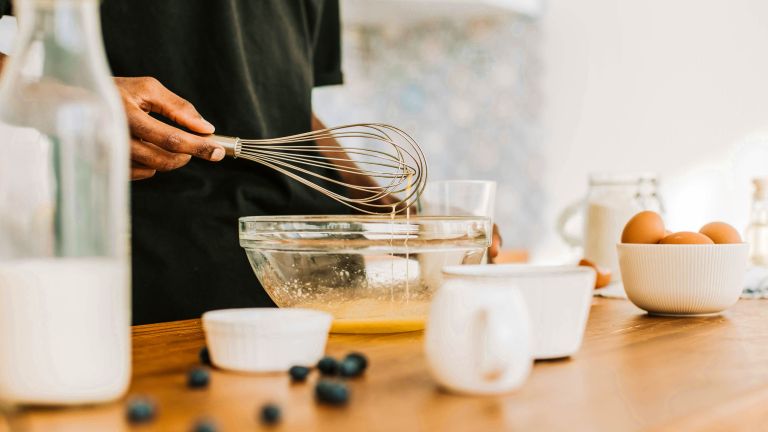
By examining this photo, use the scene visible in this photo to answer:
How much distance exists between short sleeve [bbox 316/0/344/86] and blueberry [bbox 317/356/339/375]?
1.16 m

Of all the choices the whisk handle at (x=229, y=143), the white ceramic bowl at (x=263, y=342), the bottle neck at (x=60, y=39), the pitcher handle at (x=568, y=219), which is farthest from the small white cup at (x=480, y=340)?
the pitcher handle at (x=568, y=219)

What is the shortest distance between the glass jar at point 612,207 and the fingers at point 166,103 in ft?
2.66

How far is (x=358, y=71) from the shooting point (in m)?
4.18

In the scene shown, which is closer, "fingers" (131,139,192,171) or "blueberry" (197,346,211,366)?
"blueberry" (197,346,211,366)

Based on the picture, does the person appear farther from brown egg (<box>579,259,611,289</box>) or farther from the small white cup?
the small white cup

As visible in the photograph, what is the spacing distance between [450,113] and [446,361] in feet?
11.8

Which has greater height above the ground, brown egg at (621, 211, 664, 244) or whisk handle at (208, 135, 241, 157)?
whisk handle at (208, 135, 241, 157)

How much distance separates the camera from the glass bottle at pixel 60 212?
18.6 inches

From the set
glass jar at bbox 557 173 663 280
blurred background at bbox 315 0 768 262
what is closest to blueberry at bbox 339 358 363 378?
glass jar at bbox 557 173 663 280

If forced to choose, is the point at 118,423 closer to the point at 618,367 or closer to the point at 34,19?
the point at 34,19

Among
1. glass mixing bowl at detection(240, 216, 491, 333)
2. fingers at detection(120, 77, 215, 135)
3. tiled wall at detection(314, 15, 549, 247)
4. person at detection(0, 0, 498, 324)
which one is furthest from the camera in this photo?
tiled wall at detection(314, 15, 549, 247)

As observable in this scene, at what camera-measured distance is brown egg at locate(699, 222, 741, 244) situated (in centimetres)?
104

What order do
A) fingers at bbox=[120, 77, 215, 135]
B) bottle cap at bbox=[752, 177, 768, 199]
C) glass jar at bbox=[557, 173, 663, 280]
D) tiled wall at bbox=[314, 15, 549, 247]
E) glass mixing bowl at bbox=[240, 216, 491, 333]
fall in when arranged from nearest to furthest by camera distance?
glass mixing bowl at bbox=[240, 216, 491, 333]
fingers at bbox=[120, 77, 215, 135]
glass jar at bbox=[557, 173, 663, 280]
bottle cap at bbox=[752, 177, 768, 199]
tiled wall at bbox=[314, 15, 549, 247]

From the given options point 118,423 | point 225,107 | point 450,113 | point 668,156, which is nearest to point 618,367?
point 118,423
